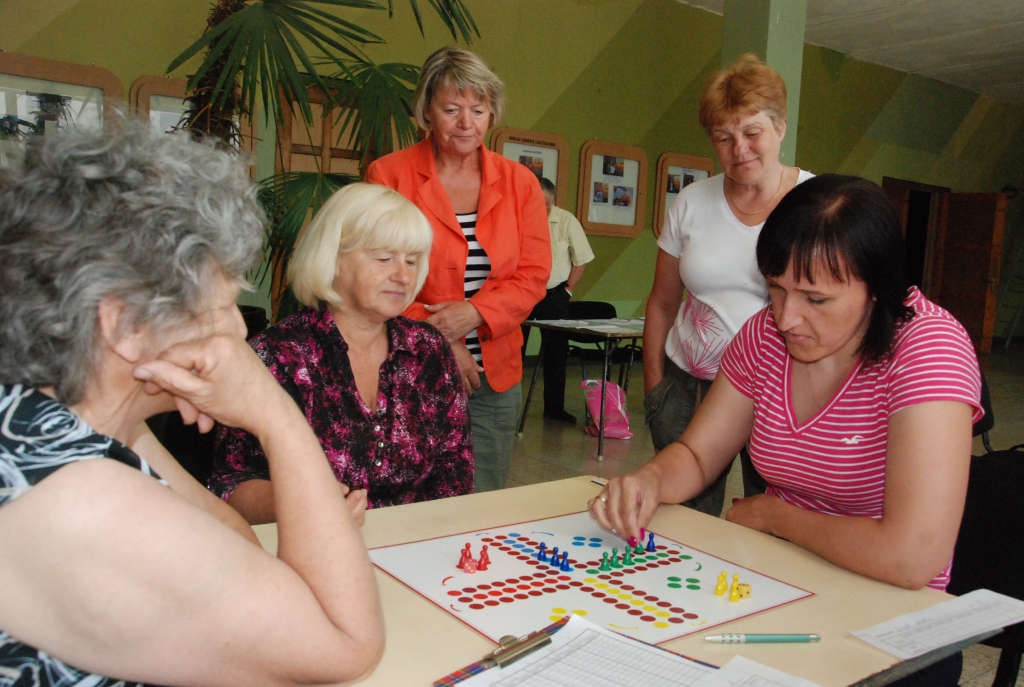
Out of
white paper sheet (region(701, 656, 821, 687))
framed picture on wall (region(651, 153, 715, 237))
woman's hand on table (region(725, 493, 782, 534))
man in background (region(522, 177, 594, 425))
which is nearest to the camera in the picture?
white paper sheet (region(701, 656, 821, 687))

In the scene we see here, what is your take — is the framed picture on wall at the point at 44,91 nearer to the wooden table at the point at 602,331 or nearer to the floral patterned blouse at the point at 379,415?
the wooden table at the point at 602,331

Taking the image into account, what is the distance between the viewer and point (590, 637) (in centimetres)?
115

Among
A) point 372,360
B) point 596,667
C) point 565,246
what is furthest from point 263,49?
point 565,246

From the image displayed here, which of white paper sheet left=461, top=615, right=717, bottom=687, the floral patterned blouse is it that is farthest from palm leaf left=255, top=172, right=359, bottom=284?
white paper sheet left=461, top=615, right=717, bottom=687

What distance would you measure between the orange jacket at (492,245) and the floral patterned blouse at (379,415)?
46cm

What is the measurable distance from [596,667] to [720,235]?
1.68 meters

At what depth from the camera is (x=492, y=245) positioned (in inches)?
104

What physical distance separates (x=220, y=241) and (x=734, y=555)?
3.31ft

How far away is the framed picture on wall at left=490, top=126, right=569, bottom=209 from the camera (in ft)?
25.5

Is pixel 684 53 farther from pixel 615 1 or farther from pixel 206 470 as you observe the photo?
pixel 206 470

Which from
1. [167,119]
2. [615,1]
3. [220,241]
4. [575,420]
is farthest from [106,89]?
[220,241]

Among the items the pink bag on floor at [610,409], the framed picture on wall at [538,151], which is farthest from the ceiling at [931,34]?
the pink bag on floor at [610,409]

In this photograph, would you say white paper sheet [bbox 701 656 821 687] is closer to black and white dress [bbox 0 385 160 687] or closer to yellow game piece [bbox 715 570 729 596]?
yellow game piece [bbox 715 570 729 596]

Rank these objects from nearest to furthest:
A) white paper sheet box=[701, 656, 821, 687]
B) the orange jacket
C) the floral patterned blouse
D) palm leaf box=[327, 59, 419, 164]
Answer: white paper sheet box=[701, 656, 821, 687] < the floral patterned blouse < the orange jacket < palm leaf box=[327, 59, 419, 164]
